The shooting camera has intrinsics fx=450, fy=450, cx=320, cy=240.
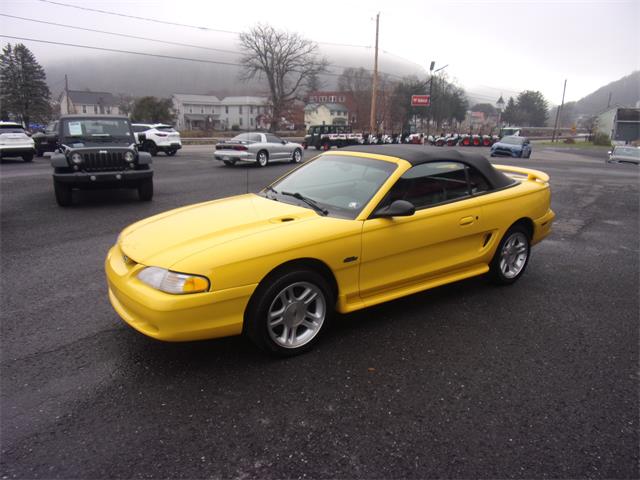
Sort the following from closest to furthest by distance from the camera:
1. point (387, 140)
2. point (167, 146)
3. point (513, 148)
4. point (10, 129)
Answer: point (10, 129) → point (167, 146) → point (513, 148) → point (387, 140)

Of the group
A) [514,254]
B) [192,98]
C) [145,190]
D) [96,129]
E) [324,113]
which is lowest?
[145,190]

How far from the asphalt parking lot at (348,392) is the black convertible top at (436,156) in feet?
3.85

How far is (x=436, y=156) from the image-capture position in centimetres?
423

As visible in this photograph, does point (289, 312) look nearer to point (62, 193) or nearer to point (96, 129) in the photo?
point (62, 193)

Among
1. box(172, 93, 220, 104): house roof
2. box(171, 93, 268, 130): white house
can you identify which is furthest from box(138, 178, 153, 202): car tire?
box(172, 93, 220, 104): house roof

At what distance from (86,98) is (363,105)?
64.2m

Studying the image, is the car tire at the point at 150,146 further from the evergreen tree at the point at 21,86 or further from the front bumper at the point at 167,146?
the evergreen tree at the point at 21,86

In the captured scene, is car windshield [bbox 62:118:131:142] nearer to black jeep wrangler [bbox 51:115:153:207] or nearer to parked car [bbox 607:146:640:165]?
black jeep wrangler [bbox 51:115:153:207]

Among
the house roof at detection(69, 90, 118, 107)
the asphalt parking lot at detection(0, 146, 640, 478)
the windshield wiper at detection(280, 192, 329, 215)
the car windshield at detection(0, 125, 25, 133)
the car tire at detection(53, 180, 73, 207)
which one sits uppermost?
the house roof at detection(69, 90, 118, 107)

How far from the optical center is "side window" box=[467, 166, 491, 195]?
446 cm

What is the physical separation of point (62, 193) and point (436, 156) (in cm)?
788

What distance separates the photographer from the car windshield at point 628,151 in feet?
86.6

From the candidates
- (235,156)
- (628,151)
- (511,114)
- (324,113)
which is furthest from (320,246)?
(511,114)

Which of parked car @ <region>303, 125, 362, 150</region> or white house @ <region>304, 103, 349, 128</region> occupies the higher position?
white house @ <region>304, 103, 349, 128</region>
